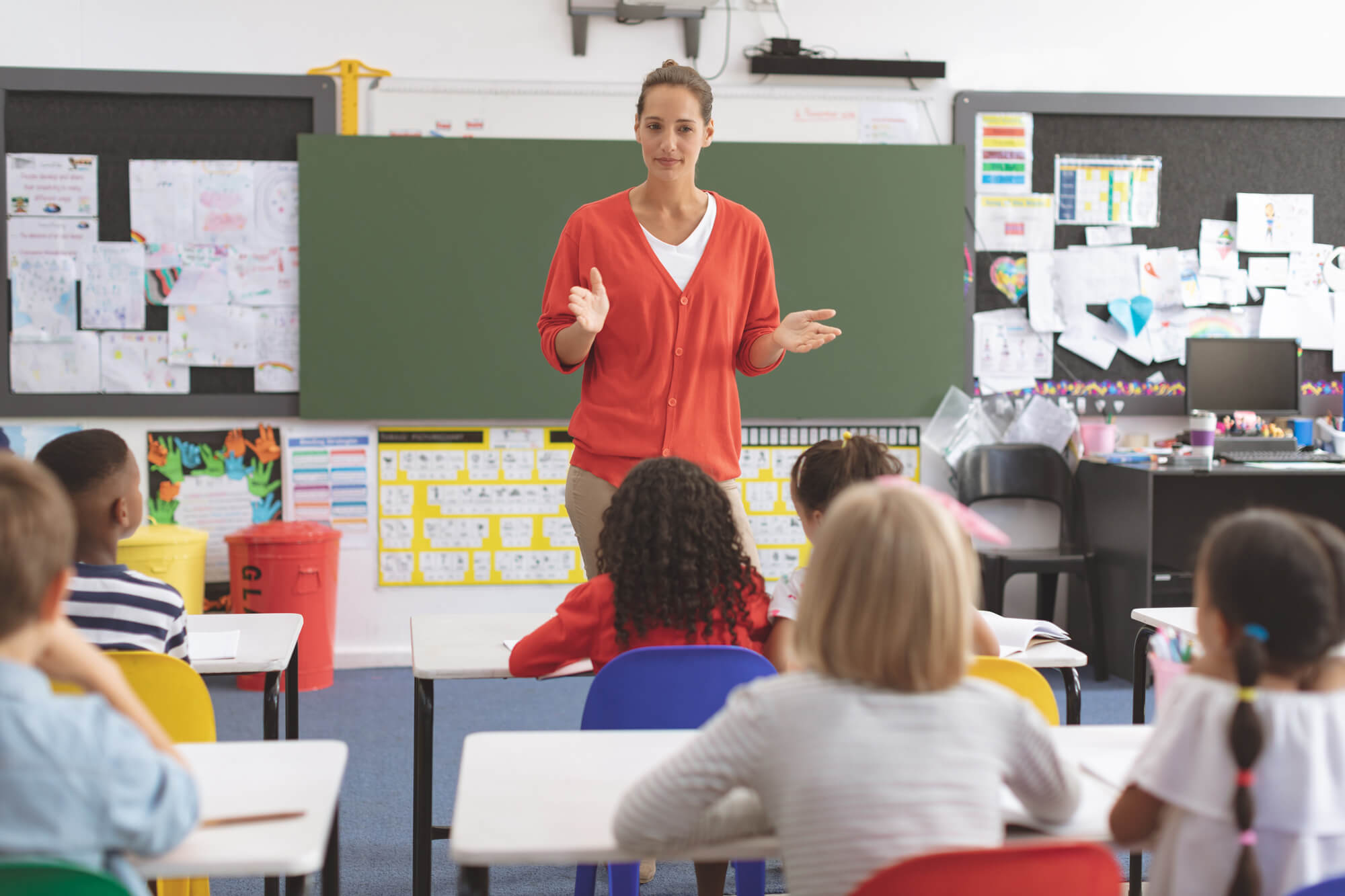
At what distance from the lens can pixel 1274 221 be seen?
4.40 metres

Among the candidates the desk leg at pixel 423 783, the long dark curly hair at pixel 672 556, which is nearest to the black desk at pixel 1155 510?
the long dark curly hair at pixel 672 556

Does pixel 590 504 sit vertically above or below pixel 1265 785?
above

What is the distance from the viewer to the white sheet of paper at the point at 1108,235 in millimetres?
4316

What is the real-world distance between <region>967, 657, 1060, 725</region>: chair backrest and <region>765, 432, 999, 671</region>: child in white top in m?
0.12

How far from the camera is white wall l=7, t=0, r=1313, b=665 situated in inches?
156

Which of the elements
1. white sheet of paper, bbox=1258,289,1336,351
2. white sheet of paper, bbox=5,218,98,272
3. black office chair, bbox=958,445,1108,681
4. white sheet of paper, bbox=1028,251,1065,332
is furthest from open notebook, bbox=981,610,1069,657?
white sheet of paper, bbox=5,218,98,272

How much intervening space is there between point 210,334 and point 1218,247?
157 inches

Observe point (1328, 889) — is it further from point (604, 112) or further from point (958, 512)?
point (604, 112)

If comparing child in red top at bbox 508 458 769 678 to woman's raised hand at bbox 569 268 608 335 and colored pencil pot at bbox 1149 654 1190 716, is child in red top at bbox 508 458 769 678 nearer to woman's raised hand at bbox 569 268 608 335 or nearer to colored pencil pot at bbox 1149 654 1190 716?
woman's raised hand at bbox 569 268 608 335

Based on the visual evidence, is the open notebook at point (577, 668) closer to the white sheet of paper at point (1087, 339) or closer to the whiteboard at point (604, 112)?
the whiteboard at point (604, 112)

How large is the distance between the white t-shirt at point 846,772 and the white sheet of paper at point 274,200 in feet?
11.4

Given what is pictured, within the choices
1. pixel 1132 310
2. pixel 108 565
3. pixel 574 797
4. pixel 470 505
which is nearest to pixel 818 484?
pixel 574 797

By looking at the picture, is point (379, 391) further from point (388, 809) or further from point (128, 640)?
point (128, 640)

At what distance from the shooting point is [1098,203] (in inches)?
170
